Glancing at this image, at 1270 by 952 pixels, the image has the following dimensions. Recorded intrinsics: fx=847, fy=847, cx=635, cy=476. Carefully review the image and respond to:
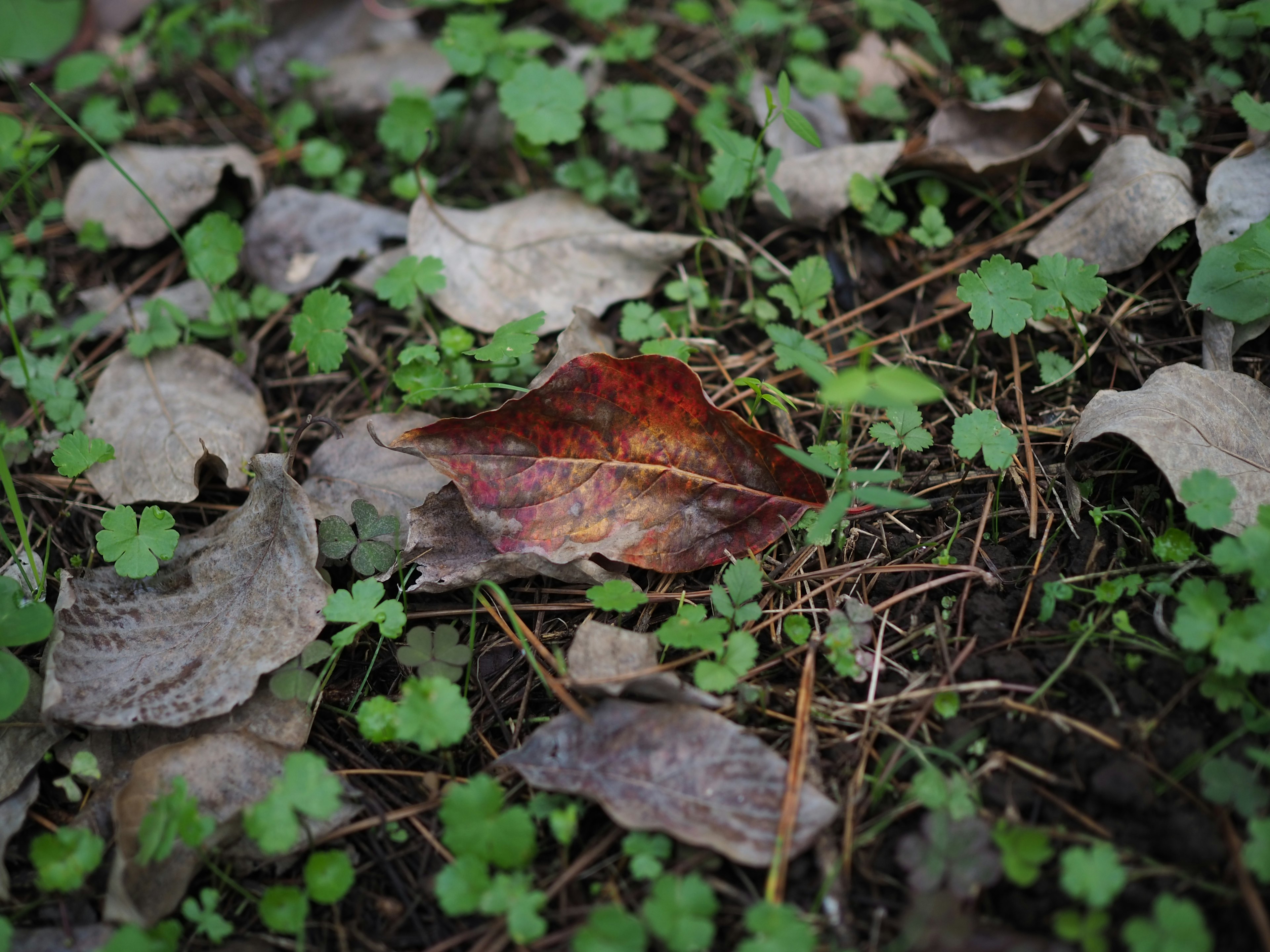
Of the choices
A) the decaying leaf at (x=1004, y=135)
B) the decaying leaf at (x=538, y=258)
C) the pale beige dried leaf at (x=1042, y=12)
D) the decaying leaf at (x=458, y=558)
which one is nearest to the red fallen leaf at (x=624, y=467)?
the decaying leaf at (x=458, y=558)

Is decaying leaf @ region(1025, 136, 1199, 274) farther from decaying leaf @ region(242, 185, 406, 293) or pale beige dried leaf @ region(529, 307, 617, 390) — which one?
decaying leaf @ region(242, 185, 406, 293)

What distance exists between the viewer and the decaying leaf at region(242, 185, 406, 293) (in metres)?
2.99

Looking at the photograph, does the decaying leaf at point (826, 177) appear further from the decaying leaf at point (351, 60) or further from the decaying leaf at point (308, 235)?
the decaying leaf at point (351, 60)

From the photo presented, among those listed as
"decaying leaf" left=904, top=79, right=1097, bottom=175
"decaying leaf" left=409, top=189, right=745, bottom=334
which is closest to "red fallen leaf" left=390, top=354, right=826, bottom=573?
"decaying leaf" left=409, top=189, right=745, bottom=334

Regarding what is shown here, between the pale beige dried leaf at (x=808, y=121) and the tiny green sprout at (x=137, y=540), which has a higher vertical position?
the pale beige dried leaf at (x=808, y=121)

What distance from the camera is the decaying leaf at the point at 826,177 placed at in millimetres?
2867

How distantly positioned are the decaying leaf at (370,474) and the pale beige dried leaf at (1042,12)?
2555 mm

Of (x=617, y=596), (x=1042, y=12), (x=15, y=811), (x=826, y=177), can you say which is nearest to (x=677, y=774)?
(x=617, y=596)

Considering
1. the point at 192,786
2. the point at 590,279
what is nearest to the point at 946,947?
the point at 192,786

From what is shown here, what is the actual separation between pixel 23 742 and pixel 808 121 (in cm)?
308

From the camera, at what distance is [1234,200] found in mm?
2490

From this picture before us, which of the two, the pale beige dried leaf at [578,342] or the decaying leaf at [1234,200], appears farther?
the decaying leaf at [1234,200]

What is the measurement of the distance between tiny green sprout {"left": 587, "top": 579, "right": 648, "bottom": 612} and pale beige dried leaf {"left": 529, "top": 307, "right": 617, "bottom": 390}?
530 mm

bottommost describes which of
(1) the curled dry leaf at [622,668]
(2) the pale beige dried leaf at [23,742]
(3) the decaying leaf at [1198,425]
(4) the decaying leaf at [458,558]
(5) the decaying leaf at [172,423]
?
(2) the pale beige dried leaf at [23,742]
